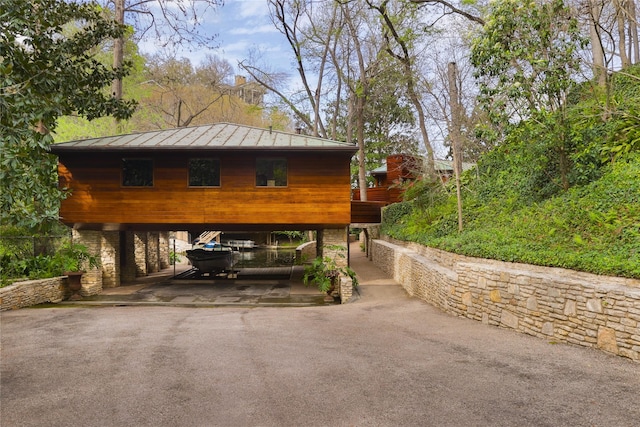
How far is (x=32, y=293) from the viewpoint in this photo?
44.1ft

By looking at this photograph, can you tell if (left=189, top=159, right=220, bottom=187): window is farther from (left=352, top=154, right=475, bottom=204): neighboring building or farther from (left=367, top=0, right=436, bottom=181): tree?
(left=352, top=154, right=475, bottom=204): neighboring building

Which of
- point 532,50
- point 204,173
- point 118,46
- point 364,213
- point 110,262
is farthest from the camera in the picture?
point 364,213

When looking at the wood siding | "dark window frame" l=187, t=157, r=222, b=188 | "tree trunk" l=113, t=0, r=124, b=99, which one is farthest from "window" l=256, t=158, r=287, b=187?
"tree trunk" l=113, t=0, r=124, b=99

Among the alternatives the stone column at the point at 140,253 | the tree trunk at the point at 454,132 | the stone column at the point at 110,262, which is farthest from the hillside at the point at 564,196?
the stone column at the point at 140,253

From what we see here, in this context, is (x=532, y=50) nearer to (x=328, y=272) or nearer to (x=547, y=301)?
(x=547, y=301)

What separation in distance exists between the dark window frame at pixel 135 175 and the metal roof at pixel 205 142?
2.28 feet

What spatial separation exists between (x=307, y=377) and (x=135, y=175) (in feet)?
40.2

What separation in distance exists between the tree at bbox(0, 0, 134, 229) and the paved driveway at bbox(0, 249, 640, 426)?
3746mm

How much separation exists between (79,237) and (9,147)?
7020 mm

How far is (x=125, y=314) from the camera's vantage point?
464 inches

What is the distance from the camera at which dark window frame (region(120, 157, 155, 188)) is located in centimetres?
1551

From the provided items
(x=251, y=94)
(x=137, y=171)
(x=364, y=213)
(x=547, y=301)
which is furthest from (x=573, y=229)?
(x=251, y=94)

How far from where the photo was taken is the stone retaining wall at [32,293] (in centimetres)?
1230

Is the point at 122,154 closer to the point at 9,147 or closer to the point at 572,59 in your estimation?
the point at 9,147
